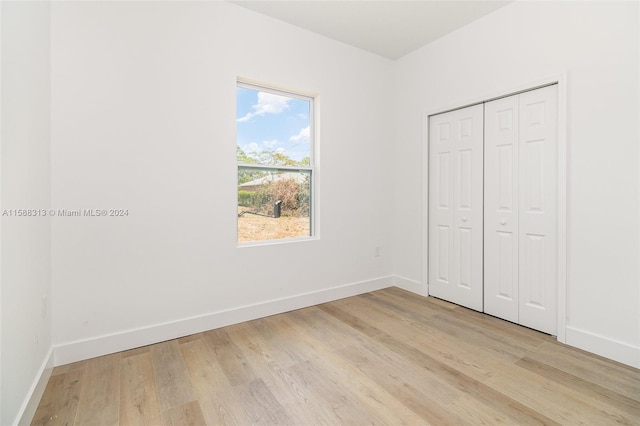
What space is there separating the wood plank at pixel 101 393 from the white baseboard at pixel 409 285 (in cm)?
301

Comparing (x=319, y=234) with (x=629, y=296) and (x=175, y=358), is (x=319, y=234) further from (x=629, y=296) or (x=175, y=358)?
(x=629, y=296)

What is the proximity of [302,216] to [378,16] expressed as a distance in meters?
2.14

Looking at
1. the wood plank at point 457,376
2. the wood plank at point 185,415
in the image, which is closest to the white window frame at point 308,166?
the wood plank at point 457,376

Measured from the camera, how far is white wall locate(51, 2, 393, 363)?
216cm

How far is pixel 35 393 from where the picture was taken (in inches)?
66.4

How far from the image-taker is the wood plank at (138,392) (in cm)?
162

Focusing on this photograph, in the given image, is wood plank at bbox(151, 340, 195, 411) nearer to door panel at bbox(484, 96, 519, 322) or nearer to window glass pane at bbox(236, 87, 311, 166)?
window glass pane at bbox(236, 87, 311, 166)

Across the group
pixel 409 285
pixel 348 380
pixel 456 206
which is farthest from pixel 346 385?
pixel 456 206

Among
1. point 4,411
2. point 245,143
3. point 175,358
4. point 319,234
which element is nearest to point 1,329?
point 4,411

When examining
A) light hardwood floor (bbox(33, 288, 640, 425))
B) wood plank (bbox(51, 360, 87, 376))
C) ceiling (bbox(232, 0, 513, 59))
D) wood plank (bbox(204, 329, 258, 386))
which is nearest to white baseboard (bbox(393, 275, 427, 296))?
light hardwood floor (bbox(33, 288, 640, 425))

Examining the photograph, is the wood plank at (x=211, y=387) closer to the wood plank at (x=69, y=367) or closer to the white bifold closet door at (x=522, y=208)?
the wood plank at (x=69, y=367)

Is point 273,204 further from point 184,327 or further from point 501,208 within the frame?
point 501,208

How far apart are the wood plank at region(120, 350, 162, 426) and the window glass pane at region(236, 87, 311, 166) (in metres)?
1.84

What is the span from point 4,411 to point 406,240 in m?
3.54
